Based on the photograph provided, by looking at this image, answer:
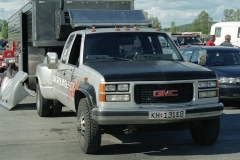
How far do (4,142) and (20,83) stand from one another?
153 inches

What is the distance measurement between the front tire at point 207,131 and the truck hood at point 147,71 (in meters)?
0.78

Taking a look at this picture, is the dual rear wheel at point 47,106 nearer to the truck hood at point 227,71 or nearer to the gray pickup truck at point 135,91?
the gray pickup truck at point 135,91

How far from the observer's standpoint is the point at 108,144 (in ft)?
27.0

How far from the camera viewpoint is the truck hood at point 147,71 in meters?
7.03

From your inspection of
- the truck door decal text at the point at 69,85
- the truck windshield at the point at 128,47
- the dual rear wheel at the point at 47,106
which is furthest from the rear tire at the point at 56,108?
the truck windshield at the point at 128,47

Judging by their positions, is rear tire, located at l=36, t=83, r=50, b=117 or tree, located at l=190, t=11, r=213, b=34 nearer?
rear tire, located at l=36, t=83, r=50, b=117

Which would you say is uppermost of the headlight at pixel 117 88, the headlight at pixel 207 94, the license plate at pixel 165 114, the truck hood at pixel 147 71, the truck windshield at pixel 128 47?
the truck windshield at pixel 128 47

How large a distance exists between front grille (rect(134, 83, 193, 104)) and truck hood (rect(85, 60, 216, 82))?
11 cm

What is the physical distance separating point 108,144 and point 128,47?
1.64m

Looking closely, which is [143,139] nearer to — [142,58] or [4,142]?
[142,58]

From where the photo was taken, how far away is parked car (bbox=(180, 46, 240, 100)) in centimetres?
1212

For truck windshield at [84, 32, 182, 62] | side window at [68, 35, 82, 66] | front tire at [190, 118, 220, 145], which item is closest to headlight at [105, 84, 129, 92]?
truck windshield at [84, 32, 182, 62]

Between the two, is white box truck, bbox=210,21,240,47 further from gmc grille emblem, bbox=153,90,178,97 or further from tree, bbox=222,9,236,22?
tree, bbox=222,9,236,22

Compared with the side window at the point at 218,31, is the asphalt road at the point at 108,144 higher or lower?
lower
